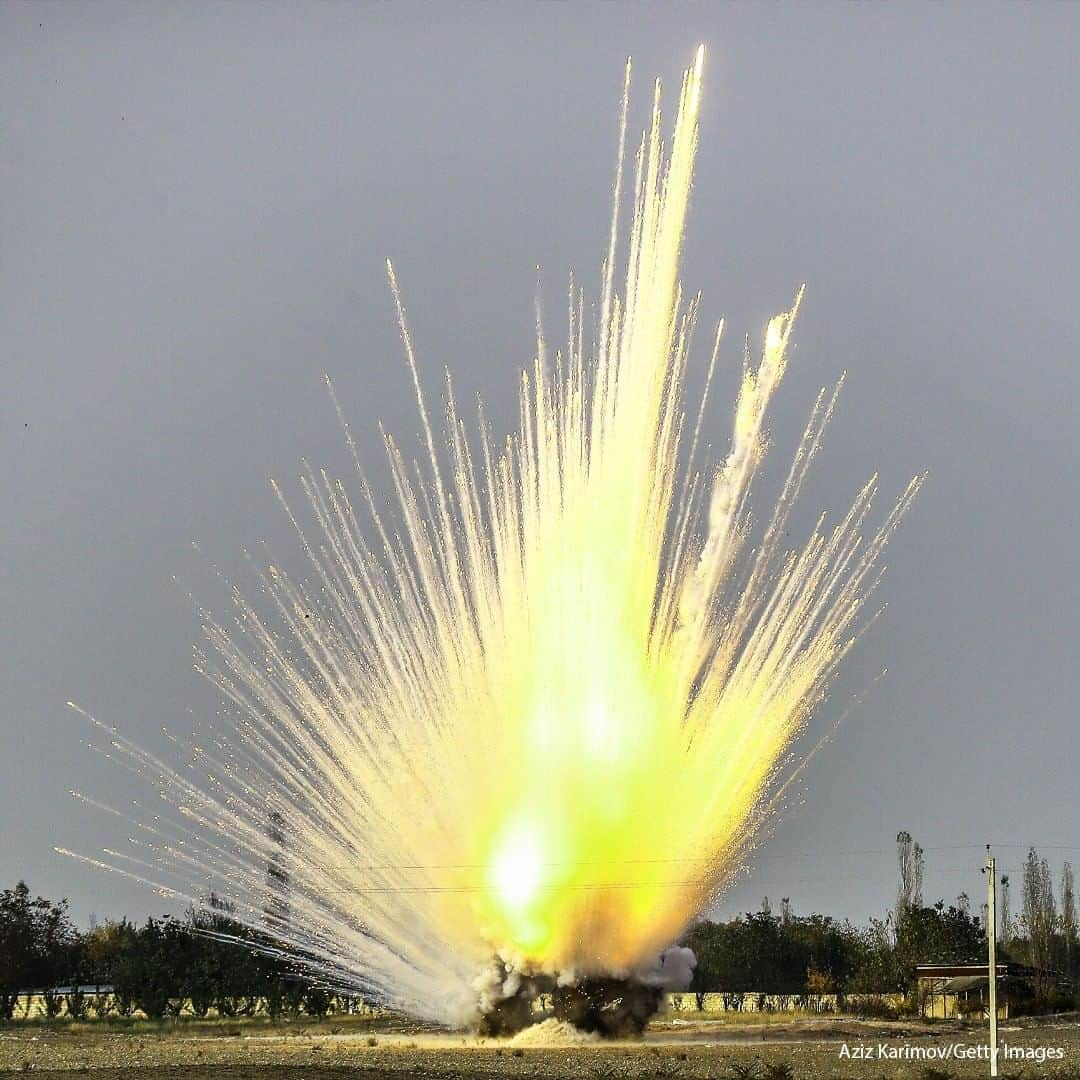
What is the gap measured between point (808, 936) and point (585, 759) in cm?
8004

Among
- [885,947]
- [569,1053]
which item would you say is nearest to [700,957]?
[885,947]

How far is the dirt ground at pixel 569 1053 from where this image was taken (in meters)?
62.0

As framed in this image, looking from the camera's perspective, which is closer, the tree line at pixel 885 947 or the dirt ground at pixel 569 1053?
A: the dirt ground at pixel 569 1053

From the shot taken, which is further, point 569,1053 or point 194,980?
point 194,980

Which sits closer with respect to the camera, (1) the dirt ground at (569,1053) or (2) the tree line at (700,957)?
(1) the dirt ground at (569,1053)

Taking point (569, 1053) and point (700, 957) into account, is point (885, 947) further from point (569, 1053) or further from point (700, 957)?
point (569, 1053)

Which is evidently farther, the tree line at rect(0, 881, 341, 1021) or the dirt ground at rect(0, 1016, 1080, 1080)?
the tree line at rect(0, 881, 341, 1021)

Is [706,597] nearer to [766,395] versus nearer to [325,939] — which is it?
[766,395]

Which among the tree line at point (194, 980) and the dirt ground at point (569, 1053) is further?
the tree line at point (194, 980)

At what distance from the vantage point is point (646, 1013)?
7925 cm

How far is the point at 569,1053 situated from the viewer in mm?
72438

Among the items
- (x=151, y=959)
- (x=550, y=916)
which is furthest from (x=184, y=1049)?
(x=151, y=959)

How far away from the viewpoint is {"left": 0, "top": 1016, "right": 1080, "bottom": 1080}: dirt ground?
6203 cm

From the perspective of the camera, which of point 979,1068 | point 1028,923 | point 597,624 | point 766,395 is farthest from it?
point 1028,923
